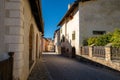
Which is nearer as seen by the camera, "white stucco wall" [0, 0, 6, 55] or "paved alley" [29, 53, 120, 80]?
"white stucco wall" [0, 0, 6, 55]

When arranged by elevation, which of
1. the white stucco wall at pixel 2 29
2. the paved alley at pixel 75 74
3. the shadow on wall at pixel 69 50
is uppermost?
the white stucco wall at pixel 2 29

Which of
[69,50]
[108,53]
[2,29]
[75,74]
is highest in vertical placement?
[2,29]

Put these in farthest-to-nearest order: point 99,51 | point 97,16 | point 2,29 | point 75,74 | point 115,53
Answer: point 97,16 < point 99,51 < point 115,53 < point 75,74 < point 2,29

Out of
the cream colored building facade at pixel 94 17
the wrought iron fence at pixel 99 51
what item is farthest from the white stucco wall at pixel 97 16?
the wrought iron fence at pixel 99 51

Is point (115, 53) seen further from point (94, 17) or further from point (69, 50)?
point (69, 50)

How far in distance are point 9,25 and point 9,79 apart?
1416mm

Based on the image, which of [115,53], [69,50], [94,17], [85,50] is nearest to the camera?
[115,53]

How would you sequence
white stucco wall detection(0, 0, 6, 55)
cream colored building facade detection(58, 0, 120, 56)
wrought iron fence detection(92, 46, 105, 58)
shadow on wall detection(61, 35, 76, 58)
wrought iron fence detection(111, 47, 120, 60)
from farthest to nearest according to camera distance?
shadow on wall detection(61, 35, 76, 58), cream colored building facade detection(58, 0, 120, 56), wrought iron fence detection(92, 46, 105, 58), wrought iron fence detection(111, 47, 120, 60), white stucco wall detection(0, 0, 6, 55)

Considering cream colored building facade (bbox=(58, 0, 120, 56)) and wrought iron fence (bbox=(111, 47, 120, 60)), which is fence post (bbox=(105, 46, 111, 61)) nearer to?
wrought iron fence (bbox=(111, 47, 120, 60))

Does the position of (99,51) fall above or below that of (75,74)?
above

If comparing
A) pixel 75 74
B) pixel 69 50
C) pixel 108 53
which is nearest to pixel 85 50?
pixel 108 53

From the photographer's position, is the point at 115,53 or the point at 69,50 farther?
the point at 69,50

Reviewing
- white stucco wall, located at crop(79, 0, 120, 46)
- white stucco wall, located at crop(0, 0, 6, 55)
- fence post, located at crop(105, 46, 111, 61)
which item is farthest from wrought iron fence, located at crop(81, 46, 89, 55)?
white stucco wall, located at crop(0, 0, 6, 55)

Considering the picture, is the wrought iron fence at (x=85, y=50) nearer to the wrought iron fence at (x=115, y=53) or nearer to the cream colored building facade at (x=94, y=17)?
the cream colored building facade at (x=94, y=17)
